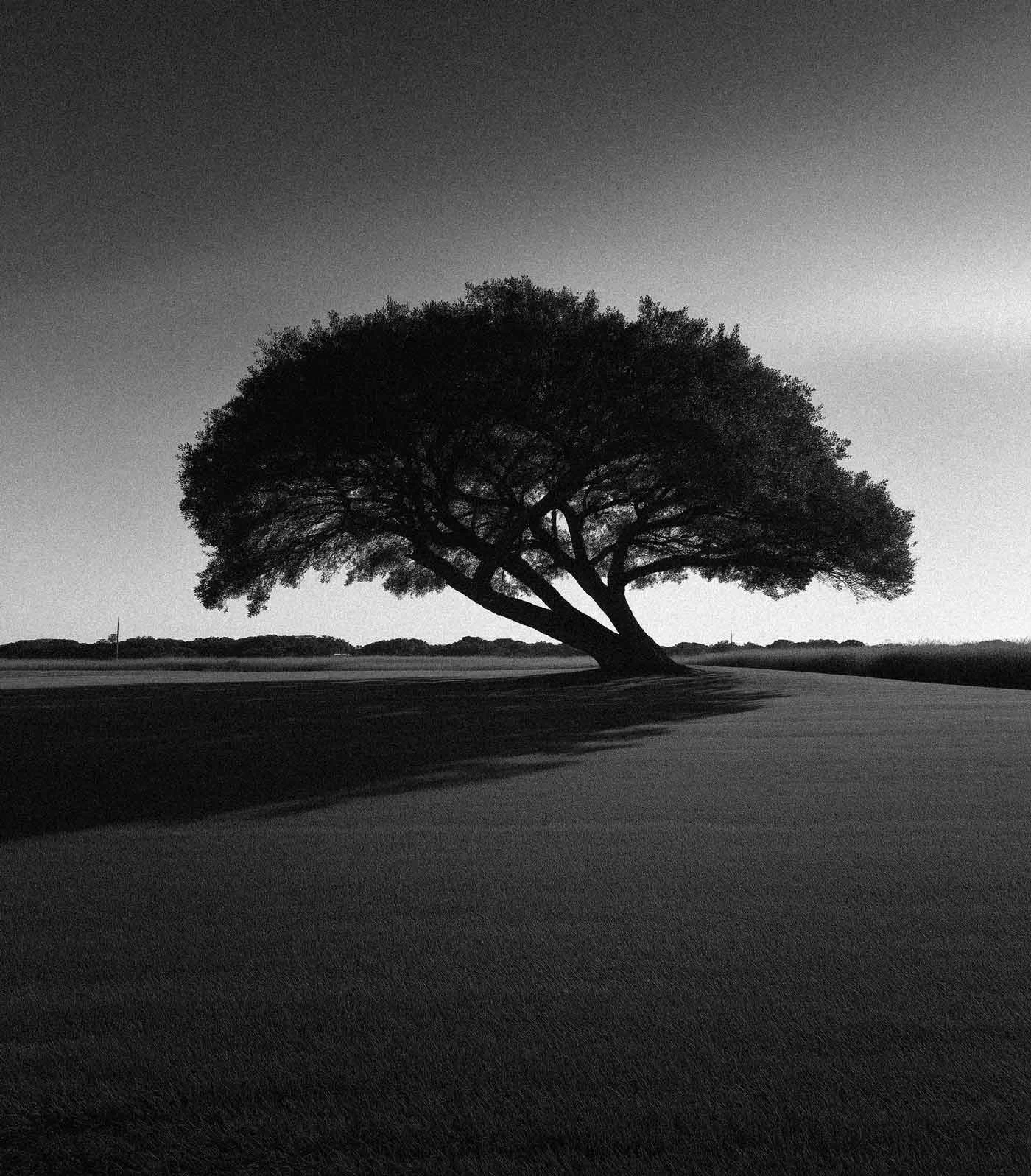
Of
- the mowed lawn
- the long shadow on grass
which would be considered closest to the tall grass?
the long shadow on grass

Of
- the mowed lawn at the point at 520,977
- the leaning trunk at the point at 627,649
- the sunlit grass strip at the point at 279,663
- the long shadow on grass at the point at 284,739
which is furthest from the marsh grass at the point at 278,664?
the mowed lawn at the point at 520,977

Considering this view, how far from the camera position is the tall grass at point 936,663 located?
97.9 ft

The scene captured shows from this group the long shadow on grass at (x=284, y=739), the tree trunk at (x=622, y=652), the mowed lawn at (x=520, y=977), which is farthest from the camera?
the tree trunk at (x=622, y=652)

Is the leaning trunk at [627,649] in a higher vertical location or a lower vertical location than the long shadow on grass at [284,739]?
higher

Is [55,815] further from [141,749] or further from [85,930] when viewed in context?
[141,749]

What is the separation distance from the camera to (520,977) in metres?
3.63

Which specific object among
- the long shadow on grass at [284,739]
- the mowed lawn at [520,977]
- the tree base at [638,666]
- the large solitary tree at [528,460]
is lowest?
the mowed lawn at [520,977]

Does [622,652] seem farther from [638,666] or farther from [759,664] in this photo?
[759,664]

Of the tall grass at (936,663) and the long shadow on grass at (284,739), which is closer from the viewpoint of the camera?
the long shadow on grass at (284,739)

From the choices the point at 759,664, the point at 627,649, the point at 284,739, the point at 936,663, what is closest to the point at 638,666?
the point at 627,649

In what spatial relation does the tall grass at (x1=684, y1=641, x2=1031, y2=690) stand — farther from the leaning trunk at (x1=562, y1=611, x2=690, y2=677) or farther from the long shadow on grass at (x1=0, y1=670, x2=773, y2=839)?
the long shadow on grass at (x1=0, y1=670, x2=773, y2=839)

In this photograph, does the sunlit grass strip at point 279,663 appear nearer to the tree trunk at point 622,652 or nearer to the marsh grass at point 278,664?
the marsh grass at point 278,664

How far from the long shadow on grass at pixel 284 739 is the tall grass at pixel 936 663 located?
1122 cm

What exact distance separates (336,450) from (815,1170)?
23.7m
